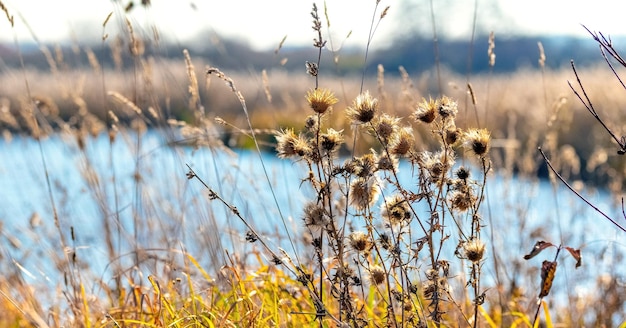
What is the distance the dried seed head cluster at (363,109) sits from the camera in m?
1.46

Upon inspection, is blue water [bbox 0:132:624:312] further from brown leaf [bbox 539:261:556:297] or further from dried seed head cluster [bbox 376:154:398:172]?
brown leaf [bbox 539:261:556:297]

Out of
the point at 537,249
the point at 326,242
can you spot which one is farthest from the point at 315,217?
the point at 326,242

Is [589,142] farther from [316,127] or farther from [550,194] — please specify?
[316,127]

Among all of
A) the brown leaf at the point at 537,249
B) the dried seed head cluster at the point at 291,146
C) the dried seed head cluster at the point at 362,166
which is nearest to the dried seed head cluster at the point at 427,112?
the dried seed head cluster at the point at 362,166

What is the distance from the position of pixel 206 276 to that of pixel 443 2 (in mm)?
28168

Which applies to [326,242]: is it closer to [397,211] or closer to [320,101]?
[397,211]

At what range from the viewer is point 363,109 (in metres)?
1.46

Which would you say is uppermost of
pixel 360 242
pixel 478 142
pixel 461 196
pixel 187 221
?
pixel 478 142

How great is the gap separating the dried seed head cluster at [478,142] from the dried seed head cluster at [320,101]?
0.87 feet

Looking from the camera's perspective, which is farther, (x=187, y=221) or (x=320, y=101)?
(x=187, y=221)

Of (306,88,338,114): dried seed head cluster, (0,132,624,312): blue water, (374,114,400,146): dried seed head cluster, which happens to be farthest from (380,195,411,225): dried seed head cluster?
(0,132,624,312): blue water

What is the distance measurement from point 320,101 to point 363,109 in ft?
0.27

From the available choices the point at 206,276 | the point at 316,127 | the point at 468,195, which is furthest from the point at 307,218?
the point at 206,276

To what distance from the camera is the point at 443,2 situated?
2939 cm
